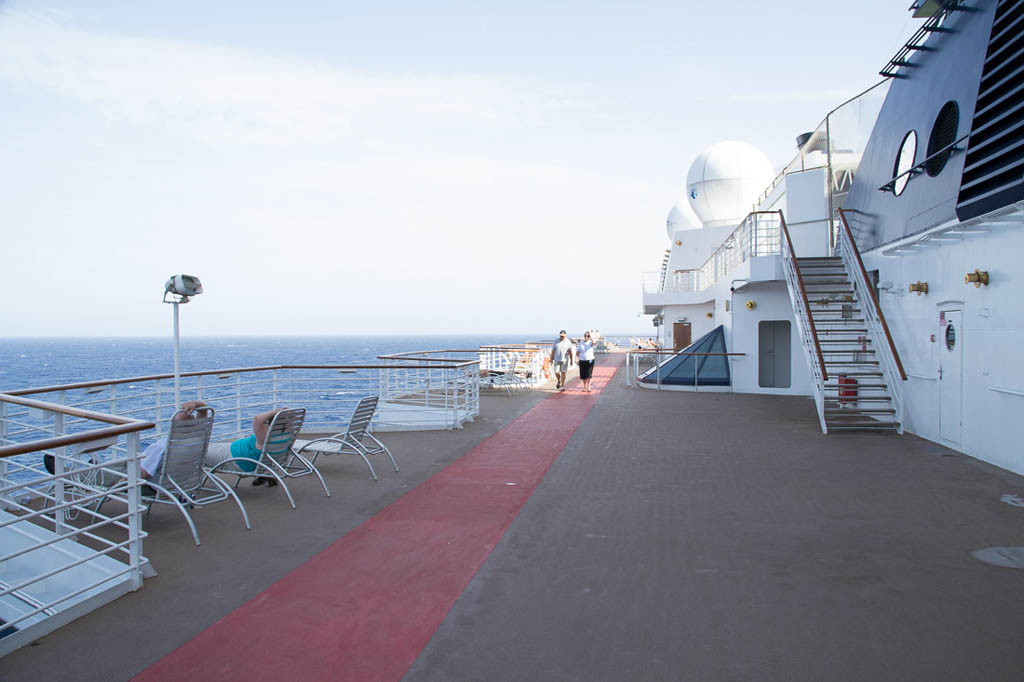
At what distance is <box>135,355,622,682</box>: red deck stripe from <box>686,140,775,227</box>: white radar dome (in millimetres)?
20472

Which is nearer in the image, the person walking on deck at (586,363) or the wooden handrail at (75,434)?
the wooden handrail at (75,434)

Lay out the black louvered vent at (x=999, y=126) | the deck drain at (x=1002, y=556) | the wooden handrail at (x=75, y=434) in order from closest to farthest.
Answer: the wooden handrail at (x=75, y=434), the deck drain at (x=1002, y=556), the black louvered vent at (x=999, y=126)

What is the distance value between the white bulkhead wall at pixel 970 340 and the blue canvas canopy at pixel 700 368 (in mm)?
5460

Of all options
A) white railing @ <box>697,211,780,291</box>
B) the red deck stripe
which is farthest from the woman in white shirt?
the red deck stripe

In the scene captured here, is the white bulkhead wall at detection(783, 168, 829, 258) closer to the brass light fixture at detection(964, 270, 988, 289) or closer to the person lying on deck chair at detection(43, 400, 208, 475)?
the brass light fixture at detection(964, 270, 988, 289)

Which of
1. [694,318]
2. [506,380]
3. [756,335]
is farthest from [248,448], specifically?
[694,318]

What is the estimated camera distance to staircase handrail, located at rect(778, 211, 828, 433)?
32.3 feet

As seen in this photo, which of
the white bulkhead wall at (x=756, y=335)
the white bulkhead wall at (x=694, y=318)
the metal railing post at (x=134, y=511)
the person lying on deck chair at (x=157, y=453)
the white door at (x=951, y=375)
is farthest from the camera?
the white bulkhead wall at (x=694, y=318)

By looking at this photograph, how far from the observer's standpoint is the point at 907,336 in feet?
31.9

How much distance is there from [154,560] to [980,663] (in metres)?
4.73

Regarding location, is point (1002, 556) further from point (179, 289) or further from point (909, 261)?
point (179, 289)

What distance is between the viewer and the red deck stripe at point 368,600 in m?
3.16

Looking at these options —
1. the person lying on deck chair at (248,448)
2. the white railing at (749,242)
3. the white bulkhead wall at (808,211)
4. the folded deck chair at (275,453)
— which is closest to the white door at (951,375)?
the white railing at (749,242)

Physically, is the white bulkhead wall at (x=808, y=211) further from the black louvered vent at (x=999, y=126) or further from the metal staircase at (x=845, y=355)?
the black louvered vent at (x=999, y=126)
